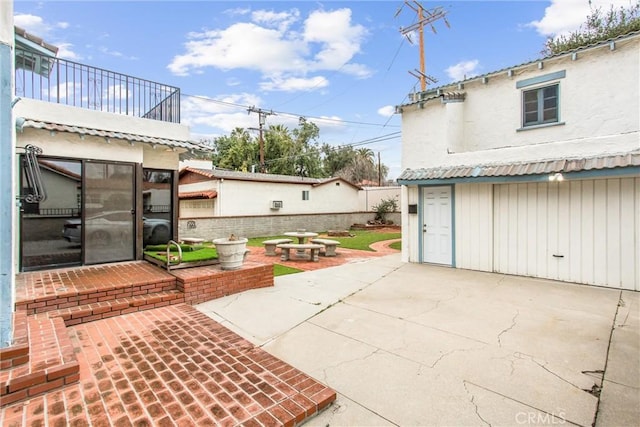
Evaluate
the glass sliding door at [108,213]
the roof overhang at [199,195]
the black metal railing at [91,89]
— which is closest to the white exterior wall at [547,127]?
the black metal railing at [91,89]

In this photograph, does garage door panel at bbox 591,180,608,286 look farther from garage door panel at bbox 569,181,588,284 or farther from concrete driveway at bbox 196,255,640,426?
concrete driveway at bbox 196,255,640,426

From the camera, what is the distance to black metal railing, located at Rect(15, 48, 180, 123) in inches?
246

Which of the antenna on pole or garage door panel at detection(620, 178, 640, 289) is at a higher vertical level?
the antenna on pole

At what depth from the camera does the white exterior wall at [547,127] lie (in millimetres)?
7438

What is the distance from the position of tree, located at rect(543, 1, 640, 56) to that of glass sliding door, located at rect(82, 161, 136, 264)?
1876 cm

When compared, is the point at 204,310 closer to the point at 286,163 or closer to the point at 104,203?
the point at 104,203

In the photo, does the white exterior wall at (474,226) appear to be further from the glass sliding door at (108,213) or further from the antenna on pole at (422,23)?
the antenna on pole at (422,23)

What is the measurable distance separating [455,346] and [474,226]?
5.36 meters

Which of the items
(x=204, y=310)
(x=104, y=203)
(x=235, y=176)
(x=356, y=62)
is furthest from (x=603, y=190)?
(x=356, y=62)

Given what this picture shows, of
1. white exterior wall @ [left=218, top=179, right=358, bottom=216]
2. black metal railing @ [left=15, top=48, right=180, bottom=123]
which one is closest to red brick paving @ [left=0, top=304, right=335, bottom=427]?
black metal railing @ [left=15, top=48, right=180, bottom=123]

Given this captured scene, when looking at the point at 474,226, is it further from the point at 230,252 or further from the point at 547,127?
the point at 230,252

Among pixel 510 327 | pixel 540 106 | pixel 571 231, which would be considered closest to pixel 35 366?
pixel 510 327

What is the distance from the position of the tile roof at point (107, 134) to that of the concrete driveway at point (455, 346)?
4002 mm

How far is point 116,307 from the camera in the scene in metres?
4.83
